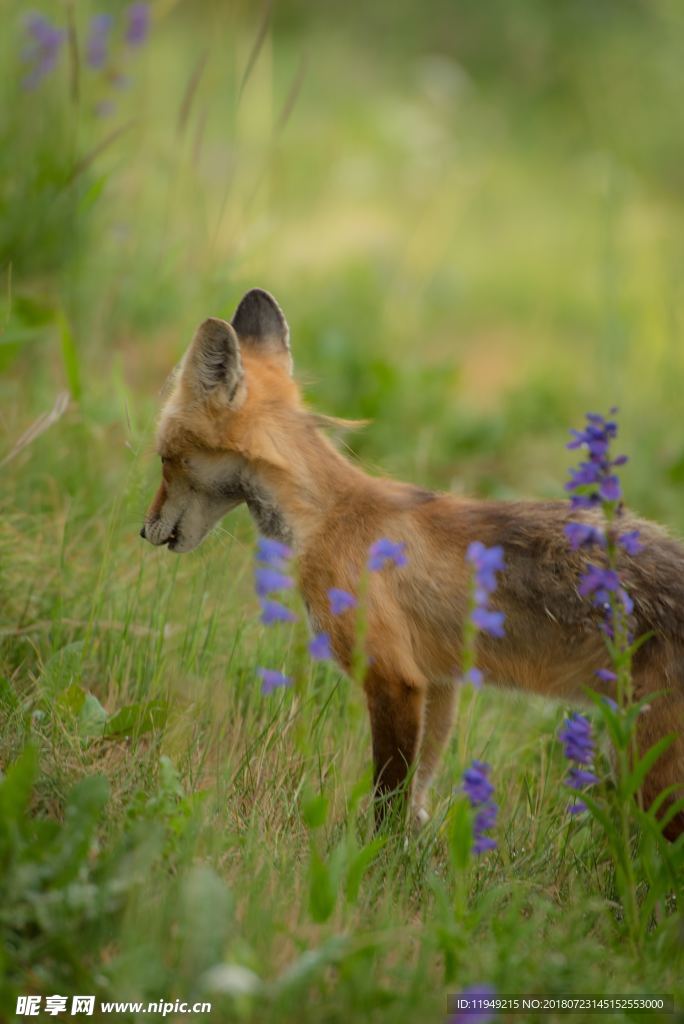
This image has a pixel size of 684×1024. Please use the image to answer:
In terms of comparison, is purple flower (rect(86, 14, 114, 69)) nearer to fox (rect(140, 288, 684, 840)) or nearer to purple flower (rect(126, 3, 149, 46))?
purple flower (rect(126, 3, 149, 46))

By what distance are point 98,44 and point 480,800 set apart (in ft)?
18.2

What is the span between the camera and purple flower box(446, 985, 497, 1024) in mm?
2713

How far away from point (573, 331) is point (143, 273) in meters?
4.36

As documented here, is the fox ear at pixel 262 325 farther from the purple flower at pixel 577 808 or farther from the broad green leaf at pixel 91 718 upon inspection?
the purple flower at pixel 577 808

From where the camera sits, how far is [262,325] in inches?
187

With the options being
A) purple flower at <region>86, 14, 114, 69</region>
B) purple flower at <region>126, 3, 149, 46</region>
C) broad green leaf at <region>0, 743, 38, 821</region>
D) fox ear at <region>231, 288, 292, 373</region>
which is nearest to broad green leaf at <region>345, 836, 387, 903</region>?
broad green leaf at <region>0, 743, 38, 821</region>

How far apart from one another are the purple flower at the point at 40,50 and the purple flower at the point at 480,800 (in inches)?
206

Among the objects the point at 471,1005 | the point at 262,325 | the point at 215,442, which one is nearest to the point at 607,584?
the point at 471,1005

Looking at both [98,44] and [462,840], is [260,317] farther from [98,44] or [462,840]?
[98,44]

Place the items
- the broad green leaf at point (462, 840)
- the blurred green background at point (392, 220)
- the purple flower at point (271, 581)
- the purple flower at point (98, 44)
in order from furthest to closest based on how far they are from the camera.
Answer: the purple flower at point (98, 44) < the blurred green background at point (392, 220) < the broad green leaf at point (462, 840) < the purple flower at point (271, 581)

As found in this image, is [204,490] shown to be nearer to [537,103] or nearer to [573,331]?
[573,331]

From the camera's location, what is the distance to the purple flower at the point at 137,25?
6.80 meters

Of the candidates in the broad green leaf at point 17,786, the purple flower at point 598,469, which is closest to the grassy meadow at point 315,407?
the broad green leaf at point 17,786

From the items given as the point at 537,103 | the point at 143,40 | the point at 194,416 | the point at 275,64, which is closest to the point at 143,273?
the point at 143,40
